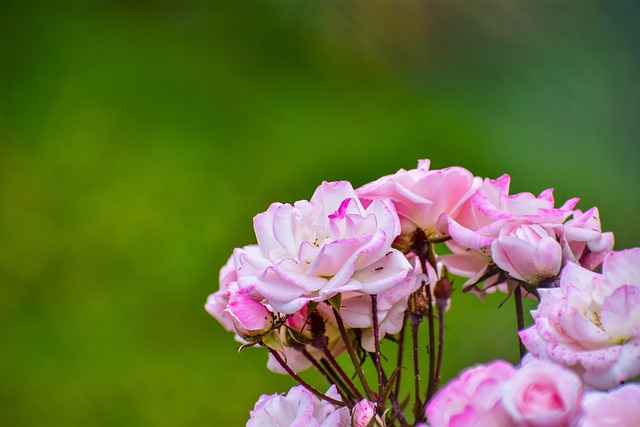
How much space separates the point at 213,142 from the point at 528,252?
1472 mm

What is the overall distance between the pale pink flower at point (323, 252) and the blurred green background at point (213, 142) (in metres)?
1.31

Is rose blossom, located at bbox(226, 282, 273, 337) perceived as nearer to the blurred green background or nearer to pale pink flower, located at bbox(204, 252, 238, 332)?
pale pink flower, located at bbox(204, 252, 238, 332)

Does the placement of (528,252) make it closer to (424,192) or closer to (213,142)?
(424,192)

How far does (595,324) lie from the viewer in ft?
1.37

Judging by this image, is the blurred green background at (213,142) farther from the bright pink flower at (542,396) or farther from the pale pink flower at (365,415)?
the bright pink flower at (542,396)

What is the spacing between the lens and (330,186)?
1.64 ft

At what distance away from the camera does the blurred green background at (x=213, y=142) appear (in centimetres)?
174

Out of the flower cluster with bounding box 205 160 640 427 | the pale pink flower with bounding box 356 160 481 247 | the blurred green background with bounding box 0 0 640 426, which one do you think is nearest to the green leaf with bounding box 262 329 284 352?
the flower cluster with bounding box 205 160 640 427

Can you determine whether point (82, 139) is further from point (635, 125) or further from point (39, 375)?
point (635, 125)

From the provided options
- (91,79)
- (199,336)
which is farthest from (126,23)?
(199,336)

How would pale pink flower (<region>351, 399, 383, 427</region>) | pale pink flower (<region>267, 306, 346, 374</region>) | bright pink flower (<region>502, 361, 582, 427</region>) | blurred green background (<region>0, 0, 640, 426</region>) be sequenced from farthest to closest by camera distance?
blurred green background (<region>0, 0, 640, 426</region>) < pale pink flower (<region>267, 306, 346, 374</region>) < pale pink flower (<region>351, 399, 383, 427</region>) < bright pink flower (<region>502, 361, 582, 427</region>)

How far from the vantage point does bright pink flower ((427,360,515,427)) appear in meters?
0.32

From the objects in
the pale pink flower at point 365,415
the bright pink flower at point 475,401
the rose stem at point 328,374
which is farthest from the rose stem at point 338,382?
the bright pink flower at point 475,401

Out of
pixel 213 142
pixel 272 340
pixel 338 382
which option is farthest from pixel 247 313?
pixel 213 142
